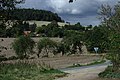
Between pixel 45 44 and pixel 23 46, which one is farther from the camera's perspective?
pixel 45 44

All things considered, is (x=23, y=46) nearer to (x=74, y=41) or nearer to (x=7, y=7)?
(x=74, y=41)

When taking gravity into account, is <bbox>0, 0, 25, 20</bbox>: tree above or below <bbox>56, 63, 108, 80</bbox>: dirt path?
above

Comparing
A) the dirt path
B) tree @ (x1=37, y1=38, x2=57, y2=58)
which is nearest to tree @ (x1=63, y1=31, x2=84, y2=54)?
tree @ (x1=37, y1=38, x2=57, y2=58)

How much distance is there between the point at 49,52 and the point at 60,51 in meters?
2.63

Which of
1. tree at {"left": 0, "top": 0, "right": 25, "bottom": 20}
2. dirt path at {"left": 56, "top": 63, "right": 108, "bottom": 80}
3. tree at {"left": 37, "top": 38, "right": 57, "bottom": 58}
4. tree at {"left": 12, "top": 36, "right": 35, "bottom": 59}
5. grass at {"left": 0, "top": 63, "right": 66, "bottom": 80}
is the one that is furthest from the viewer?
tree at {"left": 37, "top": 38, "right": 57, "bottom": 58}

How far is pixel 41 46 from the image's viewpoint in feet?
250

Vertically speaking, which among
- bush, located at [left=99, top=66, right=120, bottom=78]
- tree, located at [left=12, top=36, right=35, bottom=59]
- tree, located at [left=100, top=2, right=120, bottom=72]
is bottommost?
tree, located at [left=12, top=36, right=35, bottom=59]

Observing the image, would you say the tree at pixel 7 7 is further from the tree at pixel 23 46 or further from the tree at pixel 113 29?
the tree at pixel 23 46

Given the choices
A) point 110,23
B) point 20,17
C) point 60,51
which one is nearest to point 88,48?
point 60,51

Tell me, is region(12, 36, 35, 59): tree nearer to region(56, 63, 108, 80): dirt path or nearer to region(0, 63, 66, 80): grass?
region(56, 63, 108, 80): dirt path

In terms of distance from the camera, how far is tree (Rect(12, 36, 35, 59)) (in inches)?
2781

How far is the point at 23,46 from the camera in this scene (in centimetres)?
7131

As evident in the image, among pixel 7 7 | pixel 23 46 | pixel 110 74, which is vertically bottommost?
pixel 23 46

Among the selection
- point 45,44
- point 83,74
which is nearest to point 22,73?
point 83,74
